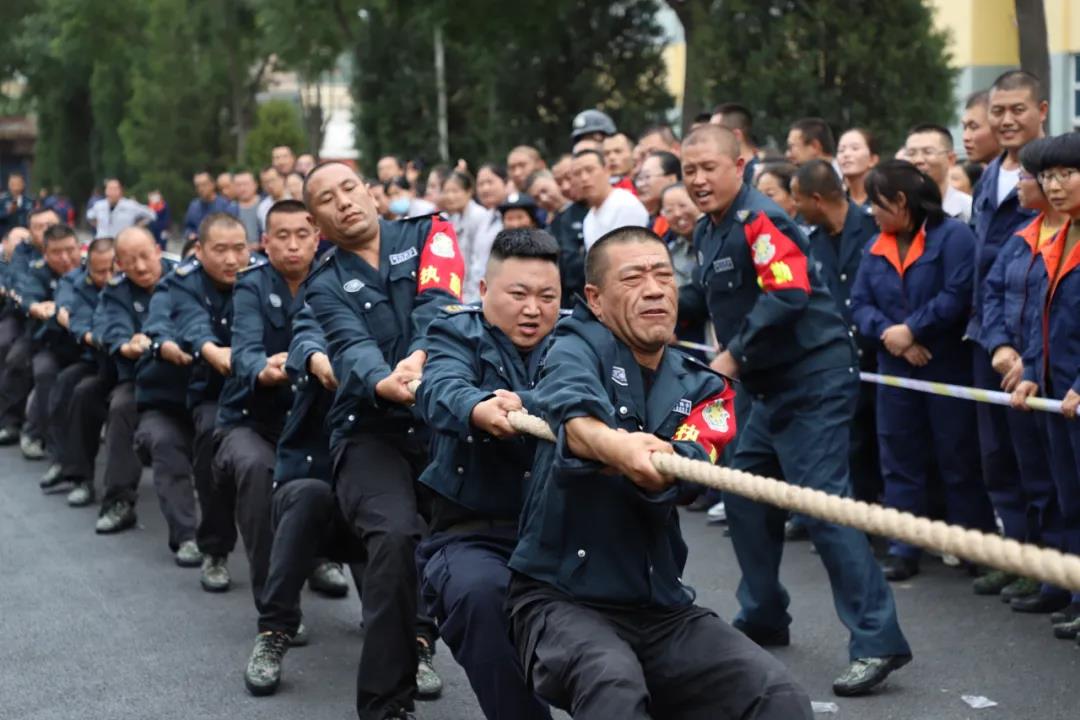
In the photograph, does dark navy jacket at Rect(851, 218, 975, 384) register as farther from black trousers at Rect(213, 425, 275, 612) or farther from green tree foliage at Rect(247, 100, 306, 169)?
green tree foliage at Rect(247, 100, 306, 169)

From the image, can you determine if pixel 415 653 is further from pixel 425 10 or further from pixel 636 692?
pixel 425 10

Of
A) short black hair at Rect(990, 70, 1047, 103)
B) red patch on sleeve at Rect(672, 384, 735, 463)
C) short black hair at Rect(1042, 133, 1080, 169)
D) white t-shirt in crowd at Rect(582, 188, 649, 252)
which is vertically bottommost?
red patch on sleeve at Rect(672, 384, 735, 463)

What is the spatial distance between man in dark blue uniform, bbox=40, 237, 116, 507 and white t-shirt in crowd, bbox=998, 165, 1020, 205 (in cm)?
573

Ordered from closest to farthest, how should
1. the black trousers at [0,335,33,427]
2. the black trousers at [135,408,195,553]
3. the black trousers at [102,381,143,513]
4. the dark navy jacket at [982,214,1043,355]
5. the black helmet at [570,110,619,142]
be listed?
1. the dark navy jacket at [982,214,1043,355]
2. the black trousers at [135,408,195,553]
3. the black trousers at [102,381,143,513]
4. the black helmet at [570,110,619,142]
5. the black trousers at [0,335,33,427]

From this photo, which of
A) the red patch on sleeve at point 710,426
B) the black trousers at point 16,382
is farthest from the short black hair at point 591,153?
the red patch on sleeve at point 710,426

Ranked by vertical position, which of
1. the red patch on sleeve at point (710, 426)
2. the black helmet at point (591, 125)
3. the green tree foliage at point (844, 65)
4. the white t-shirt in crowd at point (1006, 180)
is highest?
the green tree foliage at point (844, 65)

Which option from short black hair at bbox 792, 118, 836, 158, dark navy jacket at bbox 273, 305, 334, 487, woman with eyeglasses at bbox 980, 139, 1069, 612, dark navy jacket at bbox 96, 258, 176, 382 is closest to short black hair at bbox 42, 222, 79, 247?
dark navy jacket at bbox 96, 258, 176, 382

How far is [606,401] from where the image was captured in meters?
4.33

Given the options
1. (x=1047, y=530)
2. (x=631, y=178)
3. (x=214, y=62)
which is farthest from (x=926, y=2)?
(x=214, y=62)

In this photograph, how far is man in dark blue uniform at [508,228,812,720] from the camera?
4281 millimetres

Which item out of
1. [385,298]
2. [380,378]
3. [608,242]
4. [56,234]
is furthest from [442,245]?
[56,234]

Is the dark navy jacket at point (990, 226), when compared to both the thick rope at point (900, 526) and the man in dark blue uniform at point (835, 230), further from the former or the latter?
the thick rope at point (900, 526)

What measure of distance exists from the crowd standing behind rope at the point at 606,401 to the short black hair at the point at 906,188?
2 centimetres

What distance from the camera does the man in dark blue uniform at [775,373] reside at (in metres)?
6.46
